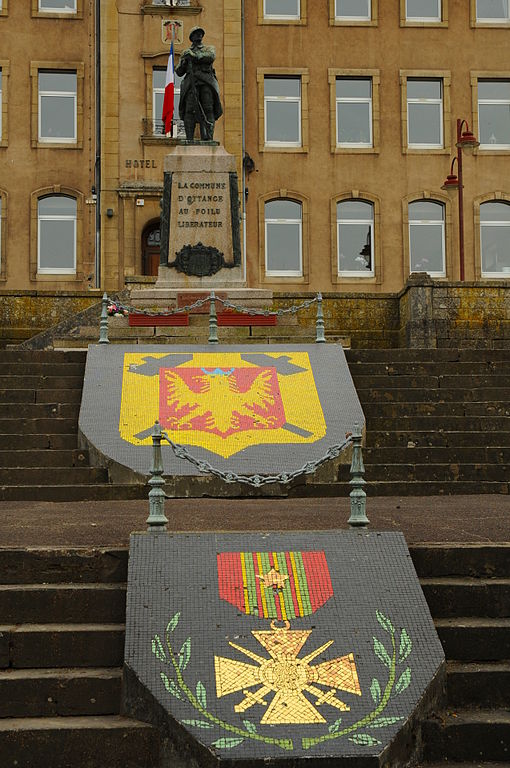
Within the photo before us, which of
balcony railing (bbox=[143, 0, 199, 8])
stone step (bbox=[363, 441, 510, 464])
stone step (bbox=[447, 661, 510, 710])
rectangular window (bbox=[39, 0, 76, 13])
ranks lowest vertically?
stone step (bbox=[447, 661, 510, 710])

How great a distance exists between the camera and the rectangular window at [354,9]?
34719 mm

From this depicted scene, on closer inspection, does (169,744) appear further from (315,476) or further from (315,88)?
(315,88)

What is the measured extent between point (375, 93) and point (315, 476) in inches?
930

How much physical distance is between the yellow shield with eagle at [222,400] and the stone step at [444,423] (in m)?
0.85

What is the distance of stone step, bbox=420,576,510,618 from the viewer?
300 inches

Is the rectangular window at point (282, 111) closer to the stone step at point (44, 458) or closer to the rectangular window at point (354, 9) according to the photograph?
the rectangular window at point (354, 9)

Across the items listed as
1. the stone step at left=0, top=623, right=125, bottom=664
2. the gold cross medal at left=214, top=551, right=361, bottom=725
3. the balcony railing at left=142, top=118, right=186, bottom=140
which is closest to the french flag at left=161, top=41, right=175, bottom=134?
the balcony railing at left=142, top=118, right=186, bottom=140

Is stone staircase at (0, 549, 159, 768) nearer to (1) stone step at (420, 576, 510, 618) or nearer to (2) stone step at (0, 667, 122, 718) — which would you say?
(2) stone step at (0, 667, 122, 718)

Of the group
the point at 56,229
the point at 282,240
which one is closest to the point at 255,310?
the point at 282,240

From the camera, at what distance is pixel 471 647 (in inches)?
287

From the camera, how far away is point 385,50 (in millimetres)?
34531

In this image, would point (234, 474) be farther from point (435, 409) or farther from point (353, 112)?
point (353, 112)

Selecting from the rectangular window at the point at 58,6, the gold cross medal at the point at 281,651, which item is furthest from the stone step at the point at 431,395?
the rectangular window at the point at 58,6

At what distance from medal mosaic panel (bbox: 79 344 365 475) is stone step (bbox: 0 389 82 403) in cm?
27
